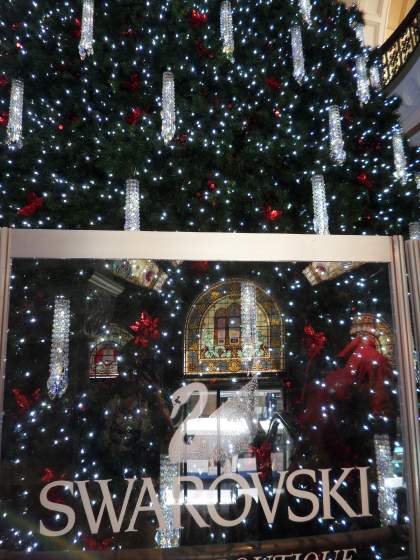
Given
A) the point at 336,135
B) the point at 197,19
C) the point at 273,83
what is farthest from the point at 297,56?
the point at 197,19

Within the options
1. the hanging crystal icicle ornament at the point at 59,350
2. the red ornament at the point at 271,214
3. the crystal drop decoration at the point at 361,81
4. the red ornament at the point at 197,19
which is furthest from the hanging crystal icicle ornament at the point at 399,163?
the hanging crystal icicle ornament at the point at 59,350

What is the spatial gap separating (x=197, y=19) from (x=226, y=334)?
10.5 feet

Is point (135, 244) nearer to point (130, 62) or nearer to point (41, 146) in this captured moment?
point (41, 146)

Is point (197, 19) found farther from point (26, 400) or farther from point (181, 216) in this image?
point (26, 400)

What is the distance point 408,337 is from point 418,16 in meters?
6.60

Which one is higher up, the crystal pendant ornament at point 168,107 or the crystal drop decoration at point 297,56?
the crystal drop decoration at point 297,56

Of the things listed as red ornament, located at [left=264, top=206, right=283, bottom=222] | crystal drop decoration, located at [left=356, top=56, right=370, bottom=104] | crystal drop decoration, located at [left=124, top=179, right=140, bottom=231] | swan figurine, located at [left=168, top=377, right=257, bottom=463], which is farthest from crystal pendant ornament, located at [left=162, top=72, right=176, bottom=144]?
swan figurine, located at [left=168, top=377, right=257, bottom=463]

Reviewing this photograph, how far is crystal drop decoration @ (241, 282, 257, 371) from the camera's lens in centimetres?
96

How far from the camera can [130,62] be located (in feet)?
10.1

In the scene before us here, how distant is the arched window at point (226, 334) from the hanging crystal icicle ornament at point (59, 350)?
0.29m

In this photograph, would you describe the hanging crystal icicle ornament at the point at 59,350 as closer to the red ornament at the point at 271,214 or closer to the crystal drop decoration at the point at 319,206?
the crystal drop decoration at the point at 319,206

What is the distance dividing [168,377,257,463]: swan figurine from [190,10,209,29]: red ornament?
325cm

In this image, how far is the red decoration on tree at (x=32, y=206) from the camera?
2.80m

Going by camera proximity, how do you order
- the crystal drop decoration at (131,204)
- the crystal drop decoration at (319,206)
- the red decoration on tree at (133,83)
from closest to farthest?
the crystal drop decoration at (131,204)
the crystal drop decoration at (319,206)
the red decoration on tree at (133,83)
